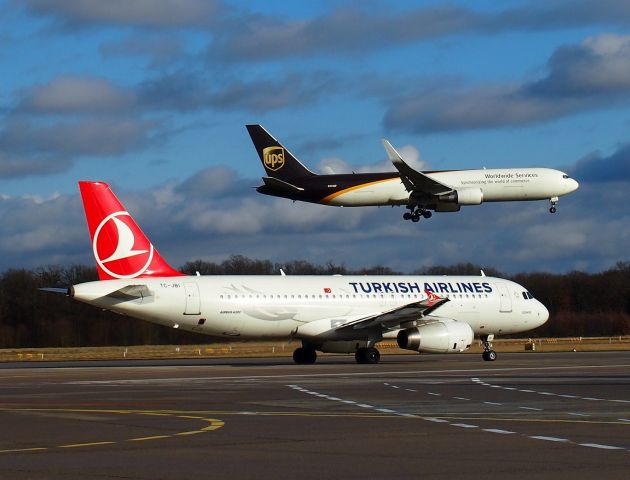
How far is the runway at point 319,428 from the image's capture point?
512 inches

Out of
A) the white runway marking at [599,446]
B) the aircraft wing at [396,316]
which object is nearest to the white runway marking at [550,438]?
the white runway marking at [599,446]

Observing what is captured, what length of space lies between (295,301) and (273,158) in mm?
13926

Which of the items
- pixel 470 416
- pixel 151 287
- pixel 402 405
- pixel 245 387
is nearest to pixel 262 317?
pixel 151 287

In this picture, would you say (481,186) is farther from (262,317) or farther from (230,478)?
(230,478)

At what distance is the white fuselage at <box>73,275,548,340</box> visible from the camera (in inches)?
1638

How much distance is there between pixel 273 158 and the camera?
5622 centimetres

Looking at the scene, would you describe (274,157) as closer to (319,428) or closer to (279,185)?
(279,185)

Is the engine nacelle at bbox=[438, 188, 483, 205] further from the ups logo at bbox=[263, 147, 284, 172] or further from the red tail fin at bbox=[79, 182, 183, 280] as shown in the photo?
the red tail fin at bbox=[79, 182, 183, 280]

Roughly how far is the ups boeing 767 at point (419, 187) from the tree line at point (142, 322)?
2349 centimetres

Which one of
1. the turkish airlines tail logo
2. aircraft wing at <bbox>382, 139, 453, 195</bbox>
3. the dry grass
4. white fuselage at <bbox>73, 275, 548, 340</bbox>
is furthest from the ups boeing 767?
the dry grass

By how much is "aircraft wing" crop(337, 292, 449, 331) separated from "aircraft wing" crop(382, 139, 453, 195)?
7328mm

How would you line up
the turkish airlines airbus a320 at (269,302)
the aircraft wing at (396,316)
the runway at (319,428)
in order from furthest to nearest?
the aircraft wing at (396,316) < the turkish airlines airbus a320 at (269,302) < the runway at (319,428)

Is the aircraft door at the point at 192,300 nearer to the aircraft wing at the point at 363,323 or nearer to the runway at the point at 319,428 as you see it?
the aircraft wing at the point at 363,323

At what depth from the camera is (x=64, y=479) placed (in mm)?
12094
